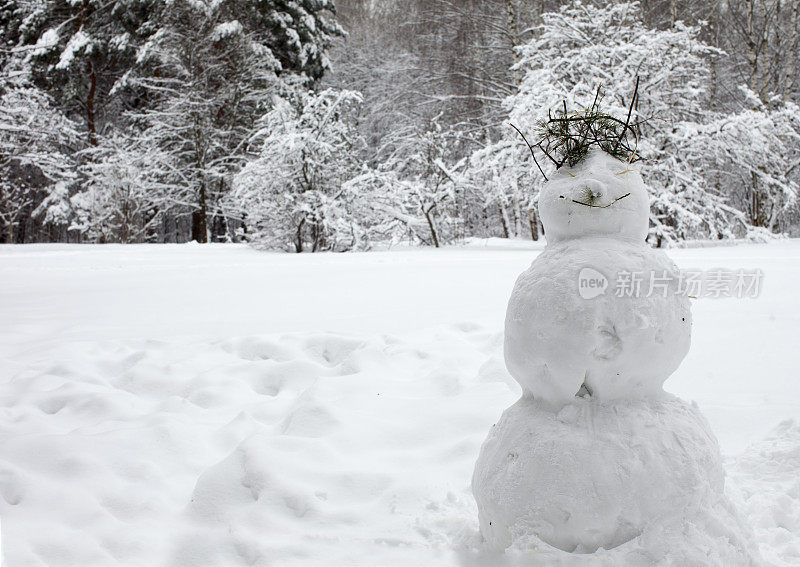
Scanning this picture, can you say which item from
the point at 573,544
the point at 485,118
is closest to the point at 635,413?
the point at 573,544

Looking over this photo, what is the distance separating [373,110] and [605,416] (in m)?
19.8

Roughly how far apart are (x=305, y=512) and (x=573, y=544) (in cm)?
100

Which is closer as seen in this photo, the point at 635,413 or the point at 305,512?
the point at 635,413

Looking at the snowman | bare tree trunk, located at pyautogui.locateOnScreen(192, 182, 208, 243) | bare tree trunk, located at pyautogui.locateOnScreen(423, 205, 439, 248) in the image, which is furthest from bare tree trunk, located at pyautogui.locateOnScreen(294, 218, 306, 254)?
the snowman

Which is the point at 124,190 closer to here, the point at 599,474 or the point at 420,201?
the point at 420,201

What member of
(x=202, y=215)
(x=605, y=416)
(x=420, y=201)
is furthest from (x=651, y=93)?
(x=202, y=215)

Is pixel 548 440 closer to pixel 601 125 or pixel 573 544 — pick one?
pixel 573 544

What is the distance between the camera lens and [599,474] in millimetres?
1436

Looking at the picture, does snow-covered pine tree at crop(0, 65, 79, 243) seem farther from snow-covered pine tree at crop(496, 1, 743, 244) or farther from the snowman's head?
the snowman's head

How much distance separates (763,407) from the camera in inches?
99.7

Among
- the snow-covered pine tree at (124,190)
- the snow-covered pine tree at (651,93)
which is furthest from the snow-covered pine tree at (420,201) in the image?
the snow-covered pine tree at (124,190)

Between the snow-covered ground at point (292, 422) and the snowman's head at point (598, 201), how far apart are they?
93cm

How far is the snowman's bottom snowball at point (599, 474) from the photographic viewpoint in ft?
4.69

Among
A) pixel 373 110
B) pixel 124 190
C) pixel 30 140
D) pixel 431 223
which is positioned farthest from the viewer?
pixel 373 110
